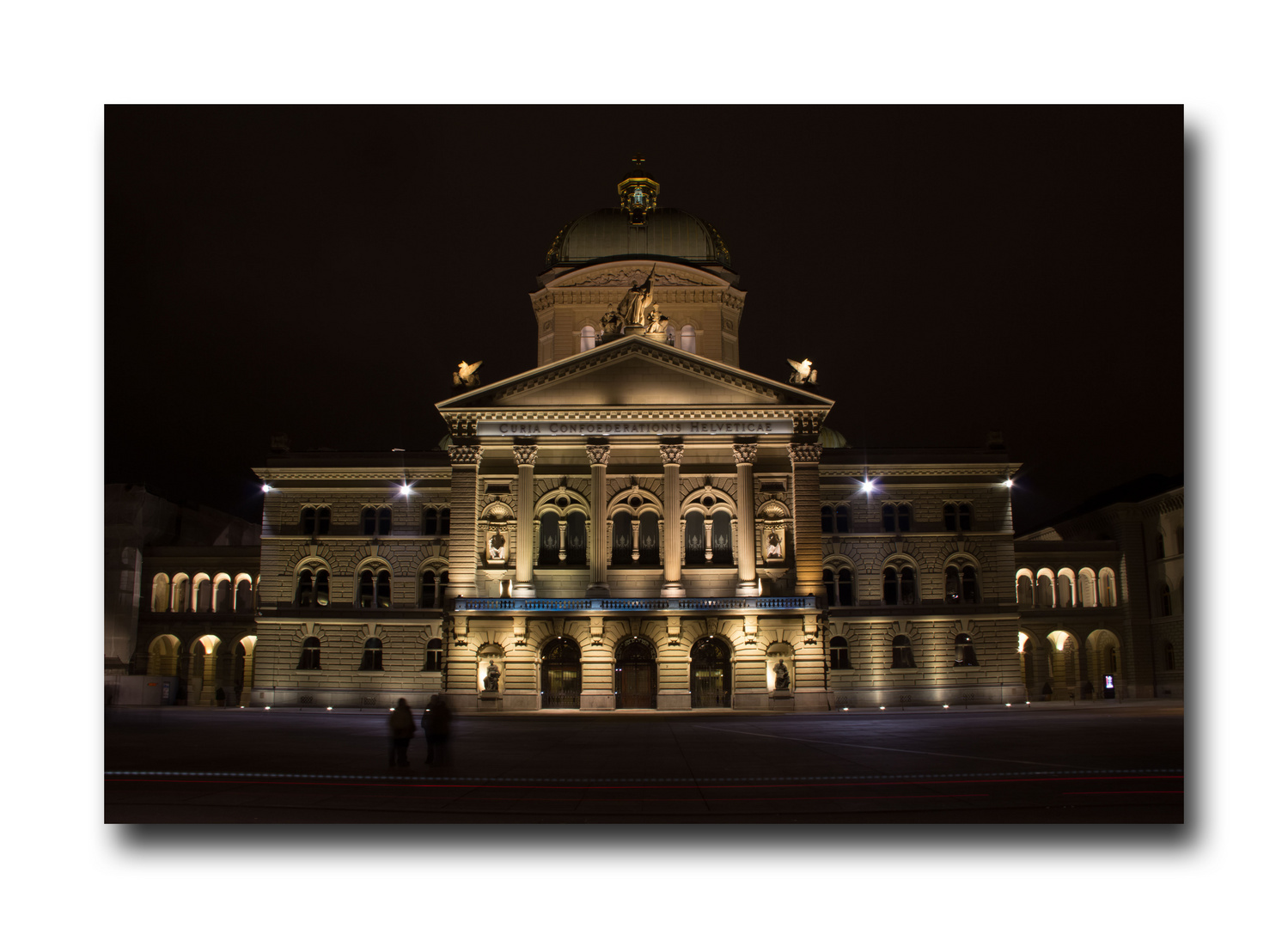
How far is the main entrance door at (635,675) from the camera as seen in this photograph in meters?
52.2

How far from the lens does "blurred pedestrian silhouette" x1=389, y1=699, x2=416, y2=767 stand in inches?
855

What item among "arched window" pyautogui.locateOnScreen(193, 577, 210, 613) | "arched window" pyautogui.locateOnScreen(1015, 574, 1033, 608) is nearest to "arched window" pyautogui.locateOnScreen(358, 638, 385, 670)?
"arched window" pyautogui.locateOnScreen(193, 577, 210, 613)

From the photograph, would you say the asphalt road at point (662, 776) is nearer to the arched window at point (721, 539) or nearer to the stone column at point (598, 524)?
the stone column at point (598, 524)

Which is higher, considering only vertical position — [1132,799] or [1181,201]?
[1181,201]

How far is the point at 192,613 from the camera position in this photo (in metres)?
65.6

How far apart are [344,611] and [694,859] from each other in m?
48.1

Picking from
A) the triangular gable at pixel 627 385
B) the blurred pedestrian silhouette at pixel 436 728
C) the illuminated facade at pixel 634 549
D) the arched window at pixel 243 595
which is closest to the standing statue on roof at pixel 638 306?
the illuminated facade at pixel 634 549

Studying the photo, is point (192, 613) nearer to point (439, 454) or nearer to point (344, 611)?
point (344, 611)

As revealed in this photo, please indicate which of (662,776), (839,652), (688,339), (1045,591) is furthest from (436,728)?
(1045,591)

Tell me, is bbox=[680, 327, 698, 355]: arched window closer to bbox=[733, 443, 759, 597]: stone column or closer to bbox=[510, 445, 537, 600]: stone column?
bbox=[733, 443, 759, 597]: stone column

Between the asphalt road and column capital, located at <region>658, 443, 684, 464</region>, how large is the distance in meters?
21.5

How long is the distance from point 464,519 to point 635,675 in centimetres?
1132

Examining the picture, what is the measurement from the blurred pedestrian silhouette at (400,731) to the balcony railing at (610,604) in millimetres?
29067

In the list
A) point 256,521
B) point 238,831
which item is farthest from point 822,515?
point 238,831
